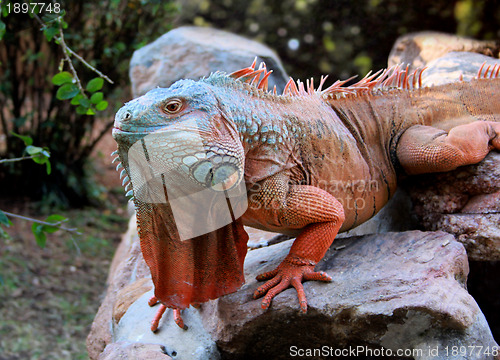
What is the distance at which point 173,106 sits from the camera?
2252mm

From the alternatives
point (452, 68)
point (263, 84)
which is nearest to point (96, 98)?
point (263, 84)

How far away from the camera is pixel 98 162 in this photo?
9406mm

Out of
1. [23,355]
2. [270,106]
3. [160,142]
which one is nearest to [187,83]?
[160,142]

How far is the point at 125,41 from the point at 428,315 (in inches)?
246

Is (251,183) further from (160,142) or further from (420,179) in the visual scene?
(420,179)

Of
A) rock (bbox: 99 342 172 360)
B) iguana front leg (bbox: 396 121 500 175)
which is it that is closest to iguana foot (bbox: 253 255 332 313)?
rock (bbox: 99 342 172 360)

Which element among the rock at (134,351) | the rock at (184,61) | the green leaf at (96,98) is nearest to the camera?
the rock at (134,351)

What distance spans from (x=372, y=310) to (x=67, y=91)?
2372 millimetres

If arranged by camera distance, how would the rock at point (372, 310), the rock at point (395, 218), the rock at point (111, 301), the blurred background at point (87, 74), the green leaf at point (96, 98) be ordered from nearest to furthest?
the rock at point (372, 310) → the green leaf at point (96, 98) → the rock at point (111, 301) → the rock at point (395, 218) → the blurred background at point (87, 74)

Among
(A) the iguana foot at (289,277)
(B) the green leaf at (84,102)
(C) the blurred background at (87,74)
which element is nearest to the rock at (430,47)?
(C) the blurred background at (87,74)

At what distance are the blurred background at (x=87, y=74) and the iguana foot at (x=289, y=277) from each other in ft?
10.7

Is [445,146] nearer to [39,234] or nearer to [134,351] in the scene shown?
[134,351]

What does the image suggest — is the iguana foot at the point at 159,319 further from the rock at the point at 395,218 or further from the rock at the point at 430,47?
the rock at the point at 430,47

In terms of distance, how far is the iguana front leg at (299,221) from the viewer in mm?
2662
